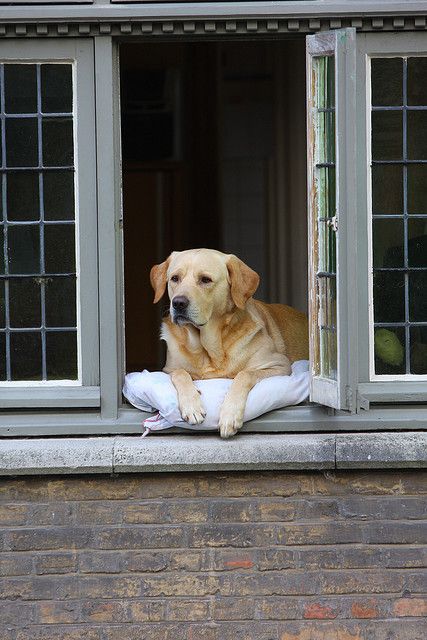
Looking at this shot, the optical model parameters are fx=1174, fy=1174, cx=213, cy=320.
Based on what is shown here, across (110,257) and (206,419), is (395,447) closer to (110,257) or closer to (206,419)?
(206,419)

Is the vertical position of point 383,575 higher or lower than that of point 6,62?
lower

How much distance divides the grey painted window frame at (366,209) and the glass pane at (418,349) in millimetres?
63

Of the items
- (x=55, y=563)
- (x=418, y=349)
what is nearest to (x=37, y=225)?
(x=55, y=563)

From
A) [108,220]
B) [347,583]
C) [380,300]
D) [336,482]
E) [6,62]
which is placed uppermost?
[6,62]

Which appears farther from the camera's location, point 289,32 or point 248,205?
point 248,205

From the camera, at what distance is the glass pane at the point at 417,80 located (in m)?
5.58

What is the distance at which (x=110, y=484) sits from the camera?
5.57 meters

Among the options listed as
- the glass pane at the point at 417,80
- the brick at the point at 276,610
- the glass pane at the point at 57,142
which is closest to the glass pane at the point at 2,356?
the glass pane at the point at 57,142

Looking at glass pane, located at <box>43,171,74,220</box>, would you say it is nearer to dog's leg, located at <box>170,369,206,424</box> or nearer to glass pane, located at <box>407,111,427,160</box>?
dog's leg, located at <box>170,369,206,424</box>

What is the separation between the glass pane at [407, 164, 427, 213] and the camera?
563 cm

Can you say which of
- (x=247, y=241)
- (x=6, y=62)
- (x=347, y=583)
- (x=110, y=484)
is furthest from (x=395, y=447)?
(x=247, y=241)

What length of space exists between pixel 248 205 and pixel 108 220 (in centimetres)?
560

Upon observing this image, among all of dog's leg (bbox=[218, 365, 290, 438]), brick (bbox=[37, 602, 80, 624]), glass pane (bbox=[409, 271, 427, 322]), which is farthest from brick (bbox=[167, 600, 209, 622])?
glass pane (bbox=[409, 271, 427, 322])

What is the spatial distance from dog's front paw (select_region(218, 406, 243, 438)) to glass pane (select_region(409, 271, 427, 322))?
96 cm
